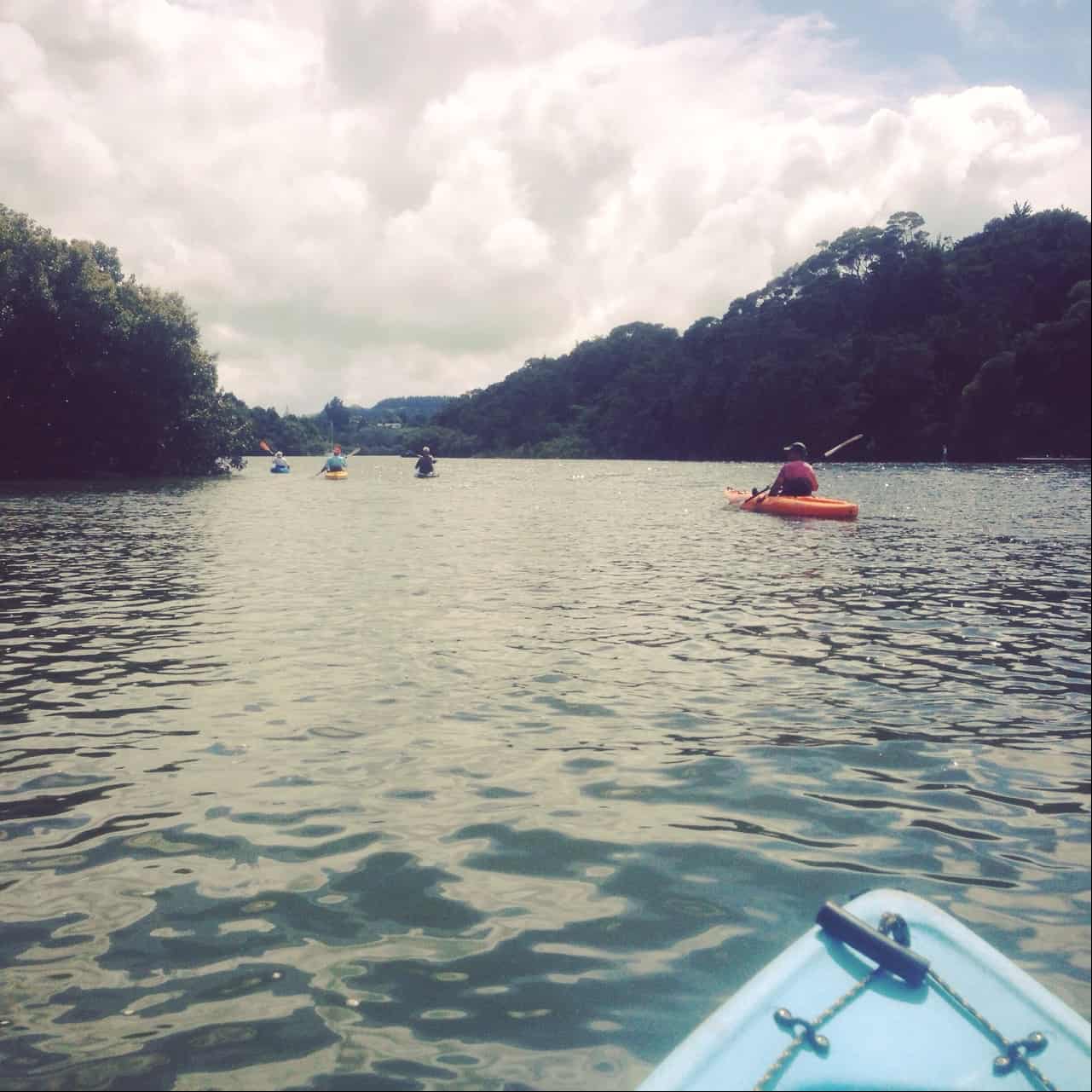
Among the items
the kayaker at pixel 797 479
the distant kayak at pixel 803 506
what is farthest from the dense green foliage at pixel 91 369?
the kayaker at pixel 797 479

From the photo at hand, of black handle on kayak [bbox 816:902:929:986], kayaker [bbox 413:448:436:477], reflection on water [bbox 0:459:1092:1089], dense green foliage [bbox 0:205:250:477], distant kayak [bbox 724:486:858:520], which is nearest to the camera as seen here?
black handle on kayak [bbox 816:902:929:986]

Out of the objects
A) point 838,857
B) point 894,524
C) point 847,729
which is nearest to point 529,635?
point 847,729

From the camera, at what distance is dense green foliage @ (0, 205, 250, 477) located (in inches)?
2092

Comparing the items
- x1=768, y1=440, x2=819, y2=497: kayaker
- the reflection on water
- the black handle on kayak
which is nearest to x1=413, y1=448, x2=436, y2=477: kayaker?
x1=768, y1=440, x2=819, y2=497: kayaker

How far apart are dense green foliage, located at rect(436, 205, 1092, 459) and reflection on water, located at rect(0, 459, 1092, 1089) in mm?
70067

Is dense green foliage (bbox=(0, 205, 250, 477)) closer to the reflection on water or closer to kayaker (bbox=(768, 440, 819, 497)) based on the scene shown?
kayaker (bbox=(768, 440, 819, 497))

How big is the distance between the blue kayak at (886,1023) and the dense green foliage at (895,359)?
80.5 metres

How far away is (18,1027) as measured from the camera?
138 inches

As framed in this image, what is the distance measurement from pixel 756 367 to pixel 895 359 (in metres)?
16.5

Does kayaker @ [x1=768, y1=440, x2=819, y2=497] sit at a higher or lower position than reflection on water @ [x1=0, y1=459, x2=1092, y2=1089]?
higher

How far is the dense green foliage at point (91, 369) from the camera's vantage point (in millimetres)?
53125

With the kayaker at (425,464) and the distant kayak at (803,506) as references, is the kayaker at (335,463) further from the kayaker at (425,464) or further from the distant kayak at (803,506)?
the distant kayak at (803,506)

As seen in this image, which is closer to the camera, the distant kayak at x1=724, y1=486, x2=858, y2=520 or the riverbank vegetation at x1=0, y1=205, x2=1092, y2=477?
the distant kayak at x1=724, y1=486, x2=858, y2=520

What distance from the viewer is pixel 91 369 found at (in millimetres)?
55188
